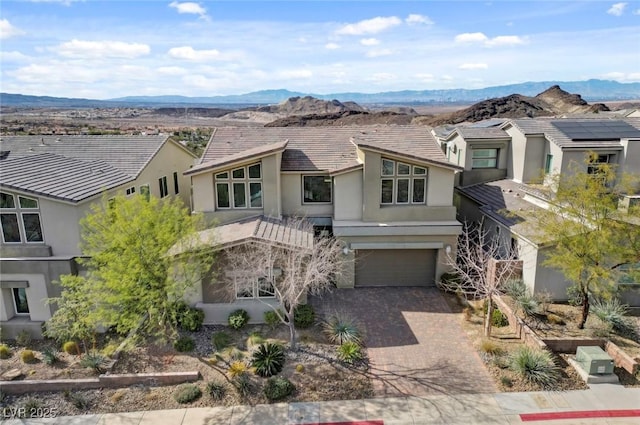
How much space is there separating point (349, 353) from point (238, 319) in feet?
16.1

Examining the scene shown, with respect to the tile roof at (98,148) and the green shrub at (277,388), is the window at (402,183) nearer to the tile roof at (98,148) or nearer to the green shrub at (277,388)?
the green shrub at (277,388)

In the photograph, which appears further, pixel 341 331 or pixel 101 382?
pixel 341 331

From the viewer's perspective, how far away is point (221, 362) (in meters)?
14.6

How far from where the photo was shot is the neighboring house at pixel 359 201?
19844 millimetres

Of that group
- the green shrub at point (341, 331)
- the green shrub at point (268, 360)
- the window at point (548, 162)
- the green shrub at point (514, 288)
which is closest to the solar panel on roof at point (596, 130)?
the window at point (548, 162)

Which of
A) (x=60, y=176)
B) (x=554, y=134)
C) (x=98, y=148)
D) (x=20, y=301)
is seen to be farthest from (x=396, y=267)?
(x=98, y=148)

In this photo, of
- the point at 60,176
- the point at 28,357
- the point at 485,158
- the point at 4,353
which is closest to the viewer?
the point at 28,357

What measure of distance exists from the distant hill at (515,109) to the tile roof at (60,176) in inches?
3649

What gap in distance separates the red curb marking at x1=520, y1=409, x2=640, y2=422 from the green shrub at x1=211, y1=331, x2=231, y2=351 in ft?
33.5

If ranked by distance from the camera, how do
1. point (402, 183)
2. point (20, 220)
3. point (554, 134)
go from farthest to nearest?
point (554, 134) < point (402, 183) < point (20, 220)

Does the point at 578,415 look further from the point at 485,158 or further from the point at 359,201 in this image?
the point at 485,158

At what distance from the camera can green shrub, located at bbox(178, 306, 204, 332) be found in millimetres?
16531

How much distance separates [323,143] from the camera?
2317 cm

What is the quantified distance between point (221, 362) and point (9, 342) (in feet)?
32.3
